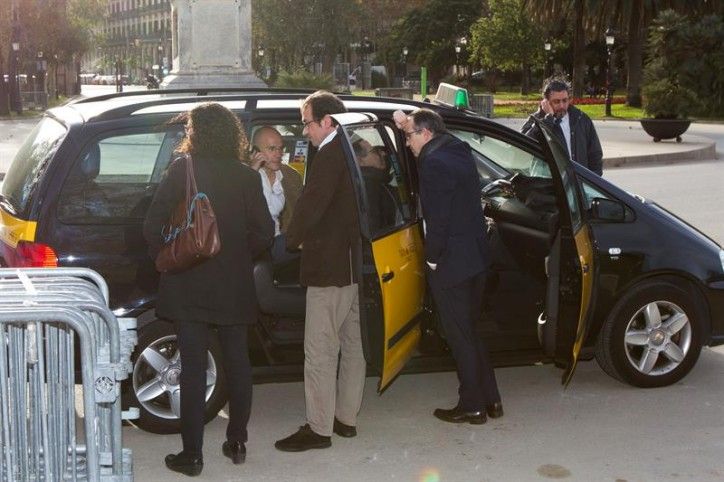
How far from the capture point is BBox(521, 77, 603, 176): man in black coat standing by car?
880 centimetres

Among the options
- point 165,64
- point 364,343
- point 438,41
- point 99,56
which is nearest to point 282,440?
point 364,343

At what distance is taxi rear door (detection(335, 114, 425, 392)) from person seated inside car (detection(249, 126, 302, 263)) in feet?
1.91

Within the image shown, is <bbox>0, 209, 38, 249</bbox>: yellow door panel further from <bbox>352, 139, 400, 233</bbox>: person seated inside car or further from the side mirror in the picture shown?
the side mirror

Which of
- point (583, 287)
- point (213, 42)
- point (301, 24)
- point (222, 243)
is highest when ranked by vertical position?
point (301, 24)

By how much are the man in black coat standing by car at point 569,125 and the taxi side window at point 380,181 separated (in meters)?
2.80

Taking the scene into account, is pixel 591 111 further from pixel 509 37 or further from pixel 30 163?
pixel 30 163

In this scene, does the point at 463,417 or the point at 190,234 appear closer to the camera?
the point at 190,234

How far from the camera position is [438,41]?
96.7 meters

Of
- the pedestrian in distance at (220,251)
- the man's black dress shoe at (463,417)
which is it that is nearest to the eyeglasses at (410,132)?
the pedestrian in distance at (220,251)

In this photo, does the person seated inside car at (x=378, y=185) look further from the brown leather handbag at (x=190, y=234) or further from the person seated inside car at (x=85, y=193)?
the person seated inside car at (x=85, y=193)

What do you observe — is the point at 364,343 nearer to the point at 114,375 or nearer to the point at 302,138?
the point at 302,138

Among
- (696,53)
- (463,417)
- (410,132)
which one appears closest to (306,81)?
(696,53)

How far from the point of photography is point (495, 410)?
6637 mm

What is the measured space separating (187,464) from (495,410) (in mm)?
1923
